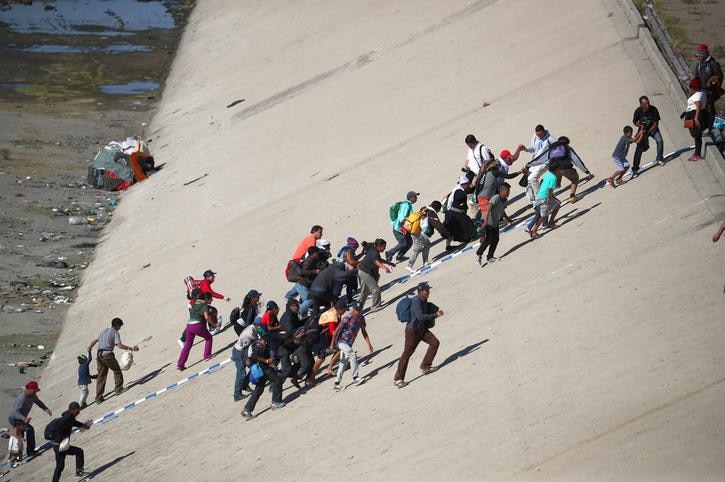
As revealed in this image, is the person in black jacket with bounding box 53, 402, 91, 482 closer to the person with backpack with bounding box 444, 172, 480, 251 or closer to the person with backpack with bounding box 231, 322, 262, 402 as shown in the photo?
the person with backpack with bounding box 231, 322, 262, 402

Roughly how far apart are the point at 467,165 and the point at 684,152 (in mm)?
3431

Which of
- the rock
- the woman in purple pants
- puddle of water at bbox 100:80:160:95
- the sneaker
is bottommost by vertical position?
the sneaker

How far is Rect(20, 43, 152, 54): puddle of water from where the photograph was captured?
47.5 metres

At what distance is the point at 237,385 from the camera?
55.6ft

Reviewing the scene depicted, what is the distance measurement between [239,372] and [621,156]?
22.6 feet

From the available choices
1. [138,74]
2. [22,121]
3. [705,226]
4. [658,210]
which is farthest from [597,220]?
[138,74]

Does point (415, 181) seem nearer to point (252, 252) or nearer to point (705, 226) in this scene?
point (252, 252)

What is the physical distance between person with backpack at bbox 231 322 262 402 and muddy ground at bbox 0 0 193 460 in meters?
3.97

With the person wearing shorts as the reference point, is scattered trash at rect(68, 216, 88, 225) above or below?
above

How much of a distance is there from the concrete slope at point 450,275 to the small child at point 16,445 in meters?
0.28

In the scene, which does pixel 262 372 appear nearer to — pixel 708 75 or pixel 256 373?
pixel 256 373

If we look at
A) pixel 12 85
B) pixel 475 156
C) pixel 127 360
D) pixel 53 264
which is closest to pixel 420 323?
pixel 475 156

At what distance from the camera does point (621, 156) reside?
1916 centimetres

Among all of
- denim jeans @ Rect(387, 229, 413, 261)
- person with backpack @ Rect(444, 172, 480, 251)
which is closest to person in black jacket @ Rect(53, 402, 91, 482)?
denim jeans @ Rect(387, 229, 413, 261)
